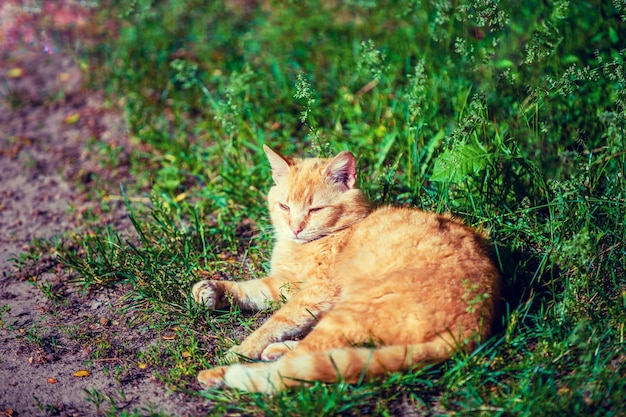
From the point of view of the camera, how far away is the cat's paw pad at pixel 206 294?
3.39m

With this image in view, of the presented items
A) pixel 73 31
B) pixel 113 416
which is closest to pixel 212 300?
pixel 113 416

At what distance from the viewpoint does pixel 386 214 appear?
11.1ft

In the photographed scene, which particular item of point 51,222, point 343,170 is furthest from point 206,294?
point 51,222

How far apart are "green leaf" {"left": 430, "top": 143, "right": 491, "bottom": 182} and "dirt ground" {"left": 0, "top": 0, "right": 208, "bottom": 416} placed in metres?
1.74

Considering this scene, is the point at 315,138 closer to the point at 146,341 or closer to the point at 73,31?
the point at 146,341

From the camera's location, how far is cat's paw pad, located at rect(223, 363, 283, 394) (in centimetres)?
271

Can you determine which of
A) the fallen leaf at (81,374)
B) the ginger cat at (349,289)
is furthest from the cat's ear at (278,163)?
the fallen leaf at (81,374)

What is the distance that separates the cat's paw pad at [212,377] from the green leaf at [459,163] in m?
1.55

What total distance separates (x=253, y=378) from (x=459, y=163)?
160 centimetres

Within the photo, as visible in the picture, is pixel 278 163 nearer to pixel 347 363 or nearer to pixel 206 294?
pixel 206 294

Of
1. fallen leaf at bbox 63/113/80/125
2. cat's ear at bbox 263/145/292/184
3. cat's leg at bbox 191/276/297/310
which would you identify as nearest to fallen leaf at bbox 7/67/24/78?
fallen leaf at bbox 63/113/80/125

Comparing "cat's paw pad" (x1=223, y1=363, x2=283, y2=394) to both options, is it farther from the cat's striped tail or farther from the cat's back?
the cat's back

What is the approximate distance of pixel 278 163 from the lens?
3.65 metres

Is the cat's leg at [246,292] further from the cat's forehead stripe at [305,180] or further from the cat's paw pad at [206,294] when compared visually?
the cat's forehead stripe at [305,180]
